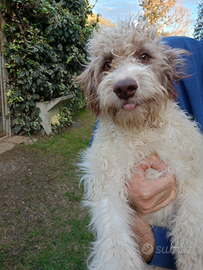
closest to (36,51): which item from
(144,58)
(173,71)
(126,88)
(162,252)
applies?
(144,58)

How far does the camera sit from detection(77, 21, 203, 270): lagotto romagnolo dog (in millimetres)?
1520

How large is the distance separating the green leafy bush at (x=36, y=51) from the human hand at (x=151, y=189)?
4.42 meters

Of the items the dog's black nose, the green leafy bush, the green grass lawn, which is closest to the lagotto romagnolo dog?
the dog's black nose

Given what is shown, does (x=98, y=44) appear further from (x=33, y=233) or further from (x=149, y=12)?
(x=149, y=12)

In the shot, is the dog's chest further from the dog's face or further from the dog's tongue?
the dog's tongue

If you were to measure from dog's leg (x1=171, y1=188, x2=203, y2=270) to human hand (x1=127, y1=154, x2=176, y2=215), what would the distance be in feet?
0.43

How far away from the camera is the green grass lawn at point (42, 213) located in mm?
3008

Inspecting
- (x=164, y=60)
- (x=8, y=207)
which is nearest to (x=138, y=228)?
(x=164, y=60)

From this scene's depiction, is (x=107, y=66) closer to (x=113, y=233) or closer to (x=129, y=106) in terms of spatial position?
(x=129, y=106)

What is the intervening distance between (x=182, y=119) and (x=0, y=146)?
444 centimetres

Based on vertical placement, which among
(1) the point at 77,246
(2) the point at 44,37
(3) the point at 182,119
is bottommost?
(1) the point at 77,246

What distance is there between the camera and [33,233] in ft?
10.9

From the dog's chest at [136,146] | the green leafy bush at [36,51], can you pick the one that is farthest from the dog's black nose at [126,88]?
the green leafy bush at [36,51]

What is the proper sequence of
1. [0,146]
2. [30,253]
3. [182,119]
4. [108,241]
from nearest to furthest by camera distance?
[108,241]
[182,119]
[30,253]
[0,146]
